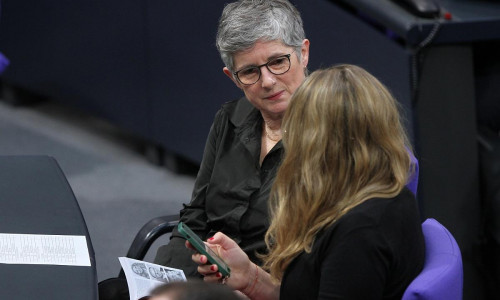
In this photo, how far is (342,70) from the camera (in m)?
1.89

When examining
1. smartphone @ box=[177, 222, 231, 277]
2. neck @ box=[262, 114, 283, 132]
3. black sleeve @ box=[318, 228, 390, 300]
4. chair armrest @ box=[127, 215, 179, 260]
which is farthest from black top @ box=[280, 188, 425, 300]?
chair armrest @ box=[127, 215, 179, 260]

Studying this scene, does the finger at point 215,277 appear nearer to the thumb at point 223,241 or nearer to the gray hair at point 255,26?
the thumb at point 223,241

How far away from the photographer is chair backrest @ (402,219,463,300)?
1.73 m

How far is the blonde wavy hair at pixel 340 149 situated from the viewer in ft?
6.01

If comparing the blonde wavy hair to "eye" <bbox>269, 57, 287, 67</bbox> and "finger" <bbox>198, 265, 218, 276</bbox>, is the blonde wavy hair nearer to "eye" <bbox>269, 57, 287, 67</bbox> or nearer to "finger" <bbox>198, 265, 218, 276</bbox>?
"finger" <bbox>198, 265, 218, 276</bbox>

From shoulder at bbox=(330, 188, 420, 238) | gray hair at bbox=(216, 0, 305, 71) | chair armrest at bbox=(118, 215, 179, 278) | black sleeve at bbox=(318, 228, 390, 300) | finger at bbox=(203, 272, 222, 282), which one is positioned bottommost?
chair armrest at bbox=(118, 215, 179, 278)

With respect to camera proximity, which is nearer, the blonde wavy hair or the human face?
the blonde wavy hair

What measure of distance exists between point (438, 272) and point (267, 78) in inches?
32.2

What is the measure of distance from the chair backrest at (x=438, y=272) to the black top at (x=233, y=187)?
526 millimetres

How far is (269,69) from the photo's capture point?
2.42m

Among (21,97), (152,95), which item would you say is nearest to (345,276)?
(152,95)

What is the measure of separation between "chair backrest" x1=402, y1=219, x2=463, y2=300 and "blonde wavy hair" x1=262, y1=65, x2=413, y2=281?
166 mm

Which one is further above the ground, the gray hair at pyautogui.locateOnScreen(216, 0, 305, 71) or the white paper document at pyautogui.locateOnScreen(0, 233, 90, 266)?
the gray hair at pyautogui.locateOnScreen(216, 0, 305, 71)

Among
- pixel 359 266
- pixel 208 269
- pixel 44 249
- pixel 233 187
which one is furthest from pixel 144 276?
pixel 359 266
